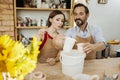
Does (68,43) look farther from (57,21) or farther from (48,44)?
(57,21)

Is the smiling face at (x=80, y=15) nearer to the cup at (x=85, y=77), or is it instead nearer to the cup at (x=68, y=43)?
the cup at (x=68, y=43)

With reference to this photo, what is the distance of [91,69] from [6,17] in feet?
7.29

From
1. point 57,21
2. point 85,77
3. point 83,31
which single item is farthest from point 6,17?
point 85,77

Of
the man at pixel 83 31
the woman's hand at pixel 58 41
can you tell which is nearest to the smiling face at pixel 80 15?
the man at pixel 83 31

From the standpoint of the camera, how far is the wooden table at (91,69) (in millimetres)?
1384

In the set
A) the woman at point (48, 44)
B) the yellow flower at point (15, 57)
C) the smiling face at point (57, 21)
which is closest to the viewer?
the yellow flower at point (15, 57)

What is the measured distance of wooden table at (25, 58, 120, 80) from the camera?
138 centimetres

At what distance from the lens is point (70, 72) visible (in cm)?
139

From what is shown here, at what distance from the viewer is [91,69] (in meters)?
1.54

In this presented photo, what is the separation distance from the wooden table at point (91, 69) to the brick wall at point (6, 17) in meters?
1.88

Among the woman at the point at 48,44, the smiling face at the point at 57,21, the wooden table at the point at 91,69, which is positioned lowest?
the wooden table at the point at 91,69

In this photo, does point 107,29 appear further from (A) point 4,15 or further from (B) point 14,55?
(B) point 14,55

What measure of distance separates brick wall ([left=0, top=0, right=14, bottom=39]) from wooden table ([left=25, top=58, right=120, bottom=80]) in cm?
188

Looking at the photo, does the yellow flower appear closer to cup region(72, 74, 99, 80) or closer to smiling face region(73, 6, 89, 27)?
cup region(72, 74, 99, 80)
